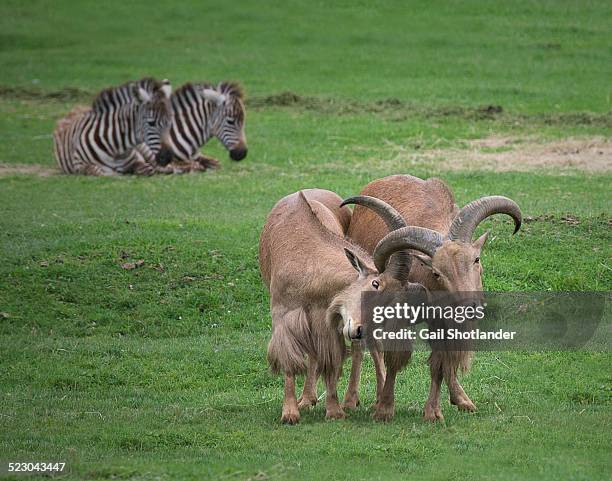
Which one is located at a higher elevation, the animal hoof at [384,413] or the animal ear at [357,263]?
the animal ear at [357,263]

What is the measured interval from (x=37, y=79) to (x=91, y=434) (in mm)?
21968

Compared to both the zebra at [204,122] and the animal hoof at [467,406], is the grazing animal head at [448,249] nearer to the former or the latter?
the animal hoof at [467,406]

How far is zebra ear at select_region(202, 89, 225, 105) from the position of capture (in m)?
23.3

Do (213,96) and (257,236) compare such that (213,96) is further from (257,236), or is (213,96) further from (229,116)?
(257,236)

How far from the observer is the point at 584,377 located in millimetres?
11781

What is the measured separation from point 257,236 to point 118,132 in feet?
25.9

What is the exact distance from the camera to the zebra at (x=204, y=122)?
73.7 feet

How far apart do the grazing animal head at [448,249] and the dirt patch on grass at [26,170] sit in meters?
12.8

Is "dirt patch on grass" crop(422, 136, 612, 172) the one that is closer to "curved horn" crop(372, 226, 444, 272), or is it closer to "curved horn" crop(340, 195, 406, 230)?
"curved horn" crop(340, 195, 406, 230)

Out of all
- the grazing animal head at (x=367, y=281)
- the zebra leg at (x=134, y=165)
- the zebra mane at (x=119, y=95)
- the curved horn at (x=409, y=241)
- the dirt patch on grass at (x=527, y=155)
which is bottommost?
the zebra leg at (x=134, y=165)

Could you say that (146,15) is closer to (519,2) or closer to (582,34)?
(519,2)

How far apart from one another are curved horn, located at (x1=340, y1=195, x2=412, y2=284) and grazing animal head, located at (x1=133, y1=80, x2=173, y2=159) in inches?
495

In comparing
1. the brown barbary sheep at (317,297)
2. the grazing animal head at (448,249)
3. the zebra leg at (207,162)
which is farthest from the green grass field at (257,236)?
the grazing animal head at (448,249)

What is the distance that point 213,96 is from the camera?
23.5 metres
